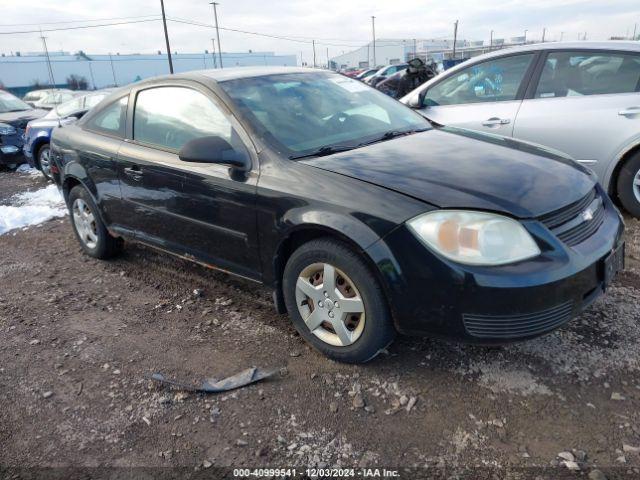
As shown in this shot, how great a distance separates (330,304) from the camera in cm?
273

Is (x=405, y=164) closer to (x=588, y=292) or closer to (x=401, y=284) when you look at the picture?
(x=401, y=284)

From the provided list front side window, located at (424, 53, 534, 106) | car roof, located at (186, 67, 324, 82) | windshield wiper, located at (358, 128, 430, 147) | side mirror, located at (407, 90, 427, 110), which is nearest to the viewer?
windshield wiper, located at (358, 128, 430, 147)

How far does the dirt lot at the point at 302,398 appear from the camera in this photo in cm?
220

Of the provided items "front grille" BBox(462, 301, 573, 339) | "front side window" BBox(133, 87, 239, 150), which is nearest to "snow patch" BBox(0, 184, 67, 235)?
"front side window" BBox(133, 87, 239, 150)

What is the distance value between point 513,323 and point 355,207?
35.4 inches

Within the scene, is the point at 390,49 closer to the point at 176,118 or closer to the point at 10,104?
the point at 10,104

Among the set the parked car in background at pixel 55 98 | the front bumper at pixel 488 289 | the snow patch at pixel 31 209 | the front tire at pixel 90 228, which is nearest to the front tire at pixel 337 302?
the front bumper at pixel 488 289

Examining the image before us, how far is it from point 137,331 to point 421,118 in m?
2.53

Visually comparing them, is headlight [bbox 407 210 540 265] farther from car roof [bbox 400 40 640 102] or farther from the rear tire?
car roof [bbox 400 40 640 102]

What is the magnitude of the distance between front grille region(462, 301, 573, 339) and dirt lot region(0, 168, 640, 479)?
0.37 m

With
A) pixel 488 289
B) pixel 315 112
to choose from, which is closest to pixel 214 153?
pixel 315 112

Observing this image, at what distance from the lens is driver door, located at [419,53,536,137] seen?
4984mm

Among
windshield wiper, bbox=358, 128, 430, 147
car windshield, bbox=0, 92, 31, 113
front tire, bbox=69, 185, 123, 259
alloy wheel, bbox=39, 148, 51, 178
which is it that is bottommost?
alloy wheel, bbox=39, 148, 51, 178

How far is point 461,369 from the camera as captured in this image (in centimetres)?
272
